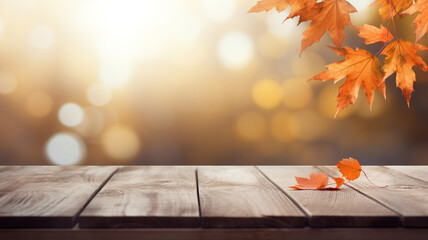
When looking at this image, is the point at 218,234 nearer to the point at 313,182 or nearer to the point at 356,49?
the point at 313,182

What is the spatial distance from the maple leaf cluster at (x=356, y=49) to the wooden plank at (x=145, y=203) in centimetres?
40

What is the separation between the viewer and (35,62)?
171 cm

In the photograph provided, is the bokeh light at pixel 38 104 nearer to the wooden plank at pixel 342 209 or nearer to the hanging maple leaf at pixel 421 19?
the wooden plank at pixel 342 209

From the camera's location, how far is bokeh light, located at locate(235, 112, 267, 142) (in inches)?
70.7

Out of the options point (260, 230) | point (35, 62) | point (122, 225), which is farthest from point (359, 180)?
point (35, 62)

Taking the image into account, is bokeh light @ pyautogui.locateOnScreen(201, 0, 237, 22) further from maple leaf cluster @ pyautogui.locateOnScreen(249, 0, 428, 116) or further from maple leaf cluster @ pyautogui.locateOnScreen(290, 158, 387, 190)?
maple leaf cluster @ pyautogui.locateOnScreen(290, 158, 387, 190)

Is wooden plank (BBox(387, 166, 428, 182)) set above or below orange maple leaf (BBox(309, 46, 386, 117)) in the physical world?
below

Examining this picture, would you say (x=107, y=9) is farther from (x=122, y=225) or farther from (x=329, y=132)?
(x=122, y=225)

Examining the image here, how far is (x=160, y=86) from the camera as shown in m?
1.75

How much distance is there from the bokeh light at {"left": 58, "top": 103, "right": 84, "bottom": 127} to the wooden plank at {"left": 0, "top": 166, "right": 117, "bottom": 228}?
54 cm

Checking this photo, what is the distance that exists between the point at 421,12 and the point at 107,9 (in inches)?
50.2

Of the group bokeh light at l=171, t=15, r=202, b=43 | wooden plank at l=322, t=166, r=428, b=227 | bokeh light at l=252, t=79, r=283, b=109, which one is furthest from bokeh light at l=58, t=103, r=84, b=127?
wooden plank at l=322, t=166, r=428, b=227

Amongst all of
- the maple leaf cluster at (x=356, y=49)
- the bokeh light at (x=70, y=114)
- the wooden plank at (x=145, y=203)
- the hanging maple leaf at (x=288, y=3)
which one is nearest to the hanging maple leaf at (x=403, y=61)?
the maple leaf cluster at (x=356, y=49)

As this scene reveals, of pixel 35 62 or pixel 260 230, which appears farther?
pixel 35 62
